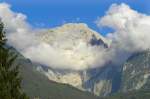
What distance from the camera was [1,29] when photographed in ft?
169

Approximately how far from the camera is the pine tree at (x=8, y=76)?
4634 cm

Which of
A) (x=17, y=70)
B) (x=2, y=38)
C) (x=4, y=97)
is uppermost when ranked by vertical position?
(x=2, y=38)

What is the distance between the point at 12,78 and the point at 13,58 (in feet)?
8.96

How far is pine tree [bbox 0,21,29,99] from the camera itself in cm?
Answer: 4634

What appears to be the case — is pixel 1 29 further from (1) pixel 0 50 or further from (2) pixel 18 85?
(2) pixel 18 85

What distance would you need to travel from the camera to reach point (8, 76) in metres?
48.0

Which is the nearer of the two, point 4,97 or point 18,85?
point 4,97

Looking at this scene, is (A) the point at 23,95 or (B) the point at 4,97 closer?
(B) the point at 4,97

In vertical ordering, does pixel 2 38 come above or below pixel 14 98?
above

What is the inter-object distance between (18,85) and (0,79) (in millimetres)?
3004

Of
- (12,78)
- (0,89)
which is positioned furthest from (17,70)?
(0,89)

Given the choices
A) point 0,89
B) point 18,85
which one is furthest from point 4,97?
point 18,85

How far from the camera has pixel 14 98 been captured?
1864 inches

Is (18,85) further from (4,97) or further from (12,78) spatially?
(4,97)
